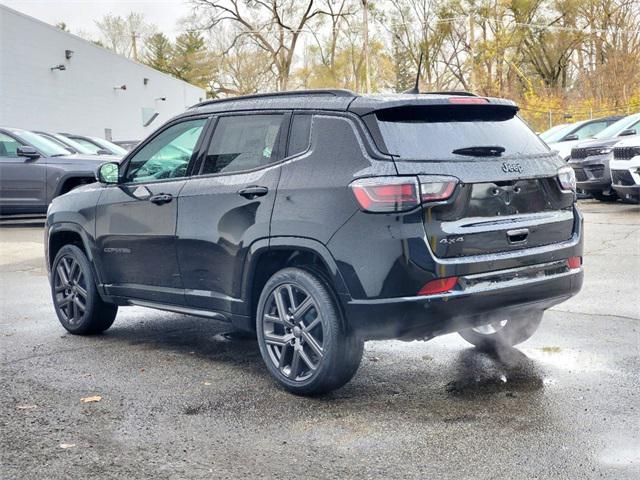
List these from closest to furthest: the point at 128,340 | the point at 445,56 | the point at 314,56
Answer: the point at 128,340 → the point at 445,56 → the point at 314,56

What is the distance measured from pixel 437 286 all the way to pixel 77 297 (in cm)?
353

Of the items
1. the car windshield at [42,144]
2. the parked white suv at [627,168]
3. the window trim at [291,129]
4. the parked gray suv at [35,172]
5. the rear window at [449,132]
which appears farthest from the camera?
the car windshield at [42,144]

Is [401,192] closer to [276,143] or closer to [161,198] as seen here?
[276,143]

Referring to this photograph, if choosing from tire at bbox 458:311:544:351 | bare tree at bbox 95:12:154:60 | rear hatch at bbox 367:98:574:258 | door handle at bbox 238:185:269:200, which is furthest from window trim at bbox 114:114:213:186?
bare tree at bbox 95:12:154:60

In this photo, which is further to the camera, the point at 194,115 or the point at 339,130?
the point at 194,115

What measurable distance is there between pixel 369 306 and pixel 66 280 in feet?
11.1

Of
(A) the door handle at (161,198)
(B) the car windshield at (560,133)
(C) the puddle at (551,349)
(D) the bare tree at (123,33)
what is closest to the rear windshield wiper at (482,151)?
(C) the puddle at (551,349)

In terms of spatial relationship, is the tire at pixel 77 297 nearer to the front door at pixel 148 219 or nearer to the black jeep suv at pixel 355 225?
the front door at pixel 148 219

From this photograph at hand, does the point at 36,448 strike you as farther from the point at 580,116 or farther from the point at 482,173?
the point at 580,116

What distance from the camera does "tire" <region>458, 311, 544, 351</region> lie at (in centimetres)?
573

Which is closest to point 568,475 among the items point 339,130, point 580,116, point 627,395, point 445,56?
point 627,395

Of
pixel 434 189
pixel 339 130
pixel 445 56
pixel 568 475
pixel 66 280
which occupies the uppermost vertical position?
pixel 445 56

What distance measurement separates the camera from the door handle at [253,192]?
5.04 metres

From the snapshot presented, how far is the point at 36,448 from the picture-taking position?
412 centimetres
